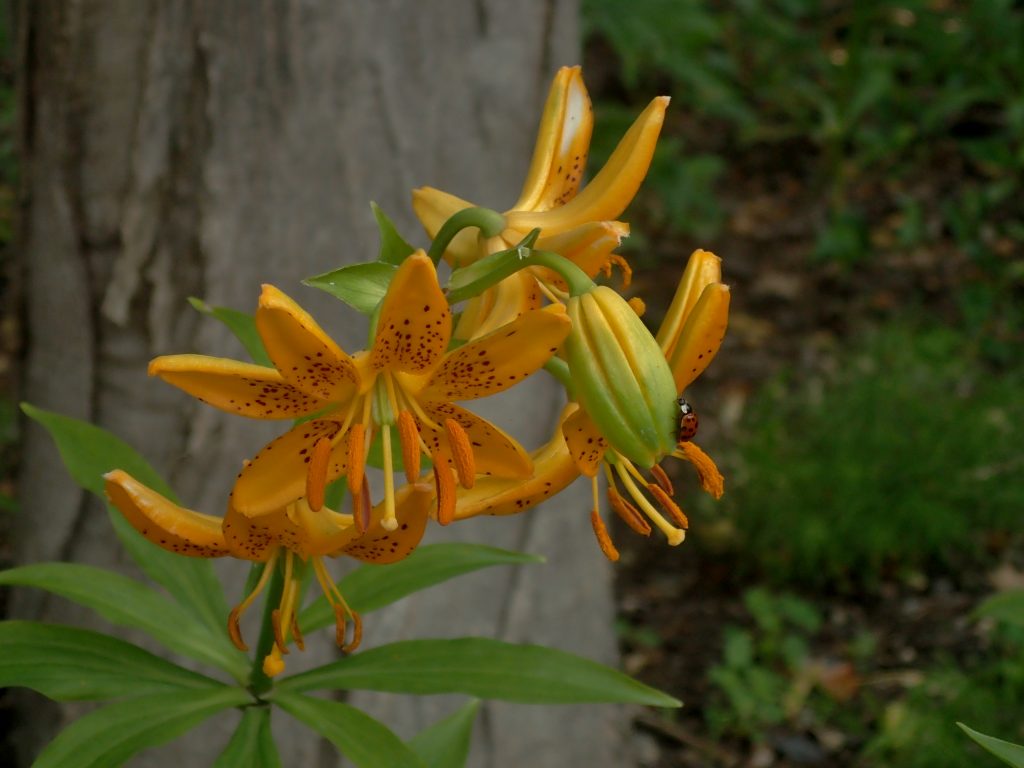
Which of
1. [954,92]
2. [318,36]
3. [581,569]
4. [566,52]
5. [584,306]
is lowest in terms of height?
[581,569]

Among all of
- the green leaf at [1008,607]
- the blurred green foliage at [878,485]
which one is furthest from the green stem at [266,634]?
the blurred green foliage at [878,485]

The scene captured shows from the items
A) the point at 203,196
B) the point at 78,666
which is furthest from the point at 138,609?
the point at 203,196

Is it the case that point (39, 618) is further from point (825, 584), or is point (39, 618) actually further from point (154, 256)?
point (825, 584)

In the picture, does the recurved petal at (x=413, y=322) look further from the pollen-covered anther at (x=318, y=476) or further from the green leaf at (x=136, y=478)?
the green leaf at (x=136, y=478)

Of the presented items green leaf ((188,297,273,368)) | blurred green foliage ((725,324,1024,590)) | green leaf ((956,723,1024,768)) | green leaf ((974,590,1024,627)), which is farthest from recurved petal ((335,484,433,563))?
blurred green foliage ((725,324,1024,590))

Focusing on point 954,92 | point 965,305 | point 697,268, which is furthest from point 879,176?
point 697,268

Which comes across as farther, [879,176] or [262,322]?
[879,176]

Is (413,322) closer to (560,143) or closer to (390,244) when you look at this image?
(390,244)
